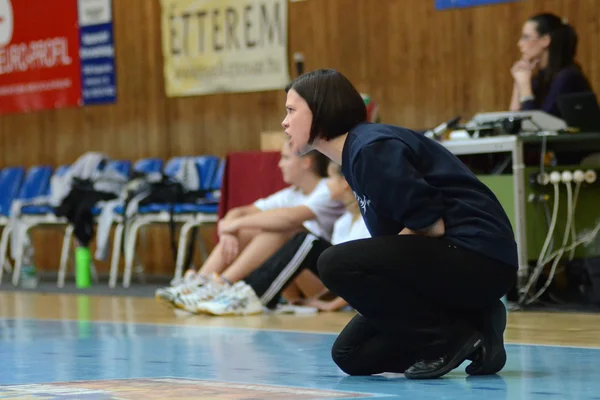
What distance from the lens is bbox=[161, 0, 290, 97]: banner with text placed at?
8859 mm

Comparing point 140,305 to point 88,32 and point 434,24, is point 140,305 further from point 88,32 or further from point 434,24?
point 88,32

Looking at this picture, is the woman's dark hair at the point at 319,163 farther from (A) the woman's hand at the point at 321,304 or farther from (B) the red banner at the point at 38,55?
(B) the red banner at the point at 38,55

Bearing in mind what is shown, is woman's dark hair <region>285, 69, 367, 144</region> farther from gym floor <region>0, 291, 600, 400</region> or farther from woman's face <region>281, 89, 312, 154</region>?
gym floor <region>0, 291, 600, 400</region>

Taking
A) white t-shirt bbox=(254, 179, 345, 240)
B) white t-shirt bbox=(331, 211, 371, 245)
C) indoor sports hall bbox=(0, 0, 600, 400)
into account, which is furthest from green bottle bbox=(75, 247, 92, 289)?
white t-shirt bbox=(331, 211, 371, 245)

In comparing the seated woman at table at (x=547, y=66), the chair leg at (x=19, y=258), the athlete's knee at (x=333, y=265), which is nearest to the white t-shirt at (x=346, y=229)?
the seated woman at table at (x=547, y=66)

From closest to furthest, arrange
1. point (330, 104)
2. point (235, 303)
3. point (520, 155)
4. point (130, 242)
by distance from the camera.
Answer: point (330, 104) < point (520, 155) < point (235, 303) < point (130, 242)

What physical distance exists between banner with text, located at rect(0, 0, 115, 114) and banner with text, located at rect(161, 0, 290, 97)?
33.7 inches

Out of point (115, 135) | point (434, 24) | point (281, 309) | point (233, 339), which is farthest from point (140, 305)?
point (115, 135)

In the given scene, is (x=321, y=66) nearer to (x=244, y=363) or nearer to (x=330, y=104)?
(x=244, y=363)

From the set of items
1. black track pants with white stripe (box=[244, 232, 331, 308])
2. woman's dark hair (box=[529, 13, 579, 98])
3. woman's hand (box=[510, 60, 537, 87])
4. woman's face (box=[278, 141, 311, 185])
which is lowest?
black track pants with white stripe (box=[244, 232, 331, 308])

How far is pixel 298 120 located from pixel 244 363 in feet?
3.24

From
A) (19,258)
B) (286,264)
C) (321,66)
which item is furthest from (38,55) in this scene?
(286,264)

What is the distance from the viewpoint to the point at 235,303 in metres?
5.87

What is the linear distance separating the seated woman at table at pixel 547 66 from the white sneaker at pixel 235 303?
1733 millimetres
